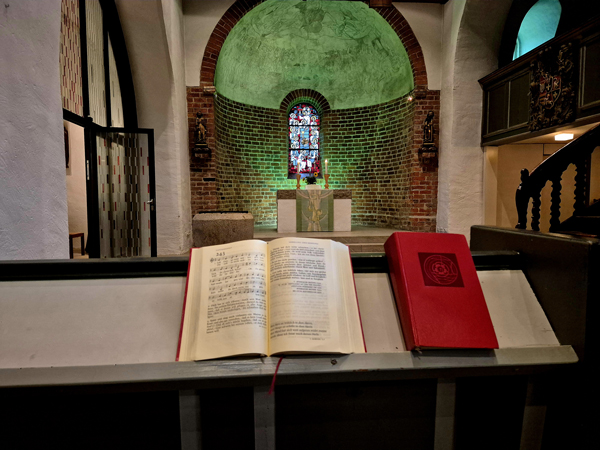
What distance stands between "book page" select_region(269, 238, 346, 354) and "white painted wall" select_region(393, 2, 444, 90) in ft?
20.6

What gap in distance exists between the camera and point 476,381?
103 centimetres

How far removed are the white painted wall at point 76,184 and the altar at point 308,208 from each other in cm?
Answer: 398

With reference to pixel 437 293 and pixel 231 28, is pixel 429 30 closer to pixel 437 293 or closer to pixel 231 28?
pixel 231 28

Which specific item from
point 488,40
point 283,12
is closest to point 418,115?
point 488,40

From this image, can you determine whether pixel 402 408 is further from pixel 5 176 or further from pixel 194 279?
pixel 5 176

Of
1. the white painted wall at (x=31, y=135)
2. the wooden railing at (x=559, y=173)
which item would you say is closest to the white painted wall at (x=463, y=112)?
the wooden railing at (x=559, y=173)

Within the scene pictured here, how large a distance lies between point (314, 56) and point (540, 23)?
13.9ft

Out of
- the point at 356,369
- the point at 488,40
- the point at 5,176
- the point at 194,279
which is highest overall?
the point at 488,40

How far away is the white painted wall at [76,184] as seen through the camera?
21.9ft

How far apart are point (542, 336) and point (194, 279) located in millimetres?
1040

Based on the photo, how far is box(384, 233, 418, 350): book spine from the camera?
917 mm

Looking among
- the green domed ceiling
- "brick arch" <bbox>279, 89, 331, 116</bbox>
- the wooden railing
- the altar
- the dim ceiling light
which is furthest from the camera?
"brick arch" <bbox>279, 89, 331, 116</bbox>

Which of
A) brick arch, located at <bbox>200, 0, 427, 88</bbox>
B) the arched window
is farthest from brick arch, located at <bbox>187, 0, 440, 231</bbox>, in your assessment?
the arched window

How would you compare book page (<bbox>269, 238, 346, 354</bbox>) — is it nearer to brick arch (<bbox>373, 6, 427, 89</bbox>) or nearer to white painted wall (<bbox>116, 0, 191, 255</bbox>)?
white painted wall (<bbox>116, 0, 191, 255</bbox>)
